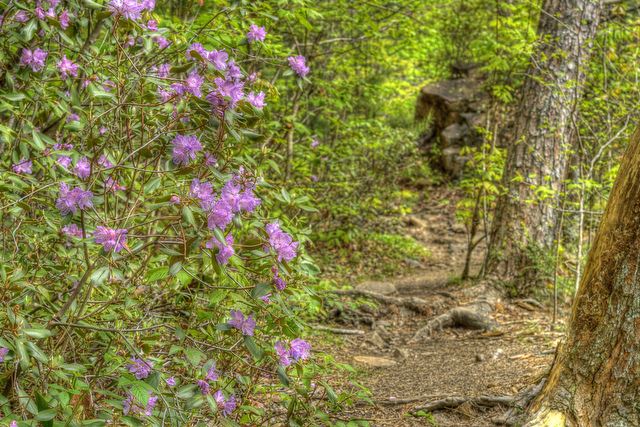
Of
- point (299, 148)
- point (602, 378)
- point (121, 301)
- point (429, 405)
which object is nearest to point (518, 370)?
point (429, 405)

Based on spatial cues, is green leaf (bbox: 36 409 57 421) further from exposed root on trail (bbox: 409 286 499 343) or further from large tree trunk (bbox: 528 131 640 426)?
exposed root on trail (bbox: 409 286 499 343)

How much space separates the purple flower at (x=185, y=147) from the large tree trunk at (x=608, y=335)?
1671mm

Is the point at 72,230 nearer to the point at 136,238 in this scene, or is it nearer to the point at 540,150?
the point at 136,238

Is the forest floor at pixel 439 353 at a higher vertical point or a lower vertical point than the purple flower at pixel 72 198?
lower

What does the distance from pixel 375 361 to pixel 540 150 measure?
9.02 ft

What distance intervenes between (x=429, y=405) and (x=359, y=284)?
14.5ft

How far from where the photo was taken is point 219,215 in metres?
1.88

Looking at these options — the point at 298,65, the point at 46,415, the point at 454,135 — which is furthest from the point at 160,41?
the point at 454,135

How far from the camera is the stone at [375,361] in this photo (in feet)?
16.3

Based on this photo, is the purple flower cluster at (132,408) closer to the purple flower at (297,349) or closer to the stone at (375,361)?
the purple flower at (297,349)

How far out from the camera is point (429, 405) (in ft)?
11.8

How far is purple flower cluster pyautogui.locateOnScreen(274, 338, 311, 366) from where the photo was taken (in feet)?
7.63

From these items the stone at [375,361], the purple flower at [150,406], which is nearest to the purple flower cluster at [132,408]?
the purple flower at [150,406]

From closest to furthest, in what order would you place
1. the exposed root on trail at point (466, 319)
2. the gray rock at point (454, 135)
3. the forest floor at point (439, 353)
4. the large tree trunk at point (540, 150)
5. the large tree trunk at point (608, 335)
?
the large tree trunk at point (608, 335), the forest floor at point (439, 353), the exposed root on trail at point (466, 319), the large tree trunk at point (540, 150), the gray rock at point (454, 135)
